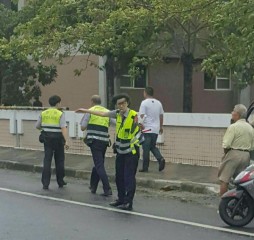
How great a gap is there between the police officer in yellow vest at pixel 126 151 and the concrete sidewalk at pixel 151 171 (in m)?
2.36

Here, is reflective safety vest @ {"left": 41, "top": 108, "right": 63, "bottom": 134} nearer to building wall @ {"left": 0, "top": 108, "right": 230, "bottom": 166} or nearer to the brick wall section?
building wall @ {"left": 0, "top": 108, "right": 230, "bottom": 166}

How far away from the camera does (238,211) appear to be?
332 inches

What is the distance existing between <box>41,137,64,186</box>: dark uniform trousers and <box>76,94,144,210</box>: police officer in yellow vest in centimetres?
234

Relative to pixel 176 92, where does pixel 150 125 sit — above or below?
below

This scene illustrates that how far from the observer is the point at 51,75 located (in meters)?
23.8

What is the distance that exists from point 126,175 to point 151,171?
419cm

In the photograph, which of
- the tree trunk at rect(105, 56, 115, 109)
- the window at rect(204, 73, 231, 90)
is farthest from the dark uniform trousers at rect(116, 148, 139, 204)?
the window at rect(204, 73, 231, 90)

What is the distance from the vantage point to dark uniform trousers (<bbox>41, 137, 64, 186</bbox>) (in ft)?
38.7

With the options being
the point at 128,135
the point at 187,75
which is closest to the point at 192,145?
the point at 128,135

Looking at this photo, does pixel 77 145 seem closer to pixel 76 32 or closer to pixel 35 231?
pixel 76 32

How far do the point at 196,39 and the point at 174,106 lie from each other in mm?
6477

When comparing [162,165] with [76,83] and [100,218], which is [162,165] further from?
[76,83]

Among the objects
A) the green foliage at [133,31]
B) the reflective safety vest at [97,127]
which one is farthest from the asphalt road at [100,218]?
the green foliage at [133,31]

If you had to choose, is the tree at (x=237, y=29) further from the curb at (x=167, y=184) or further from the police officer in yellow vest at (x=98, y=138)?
the police officer in yellow vest at (x=98, y=138)
